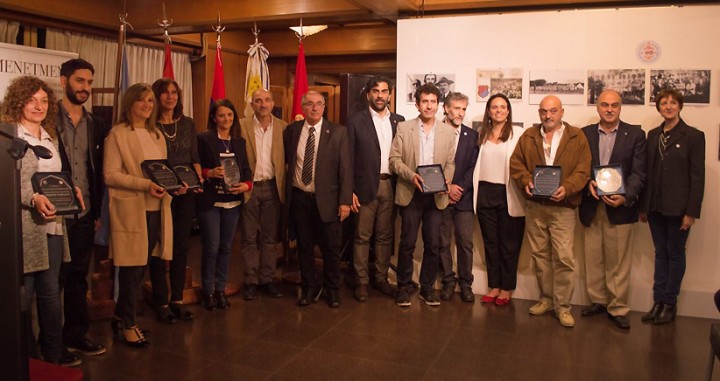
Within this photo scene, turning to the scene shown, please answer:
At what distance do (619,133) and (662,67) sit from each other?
28.7 inches

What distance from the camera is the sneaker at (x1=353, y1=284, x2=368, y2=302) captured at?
482 centimetres

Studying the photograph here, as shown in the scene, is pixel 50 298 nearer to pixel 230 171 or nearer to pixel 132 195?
pixel 132 195

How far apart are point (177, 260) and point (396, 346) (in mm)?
1629

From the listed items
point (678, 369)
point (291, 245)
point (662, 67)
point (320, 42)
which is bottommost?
point (678, 369)

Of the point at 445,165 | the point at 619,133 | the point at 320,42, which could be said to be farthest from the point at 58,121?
the point at 320,42

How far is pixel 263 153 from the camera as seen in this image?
4680mm

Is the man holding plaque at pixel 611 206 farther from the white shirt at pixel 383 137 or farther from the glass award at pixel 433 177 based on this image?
the white shirt at pixel 383 137

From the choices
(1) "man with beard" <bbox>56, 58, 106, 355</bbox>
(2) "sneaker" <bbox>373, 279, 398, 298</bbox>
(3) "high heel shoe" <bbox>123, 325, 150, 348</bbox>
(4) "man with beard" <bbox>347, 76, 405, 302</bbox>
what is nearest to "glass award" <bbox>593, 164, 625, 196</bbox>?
(4) "man with beard" <bbox>347, 76, 405, 302</bbox>

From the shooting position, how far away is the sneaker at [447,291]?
16.1 ft

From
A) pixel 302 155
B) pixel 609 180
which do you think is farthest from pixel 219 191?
pixel 609 180

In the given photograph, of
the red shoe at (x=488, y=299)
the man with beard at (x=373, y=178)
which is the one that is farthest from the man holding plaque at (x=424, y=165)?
the red shoe at (x=488, y=299)

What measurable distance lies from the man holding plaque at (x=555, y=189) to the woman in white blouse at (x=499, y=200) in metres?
0.13

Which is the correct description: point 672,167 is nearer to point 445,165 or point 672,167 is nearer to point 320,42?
point 445,165

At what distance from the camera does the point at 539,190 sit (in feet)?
14.1
